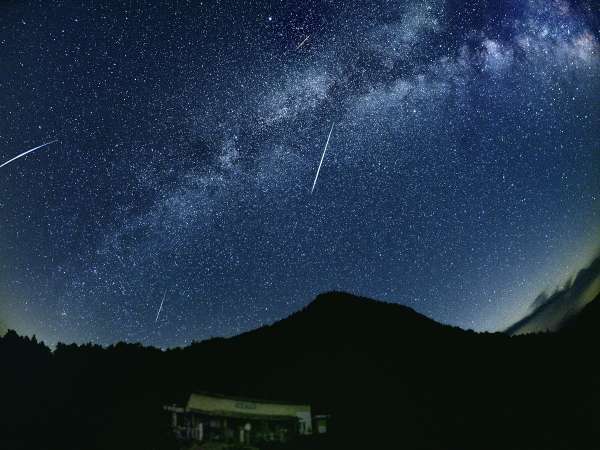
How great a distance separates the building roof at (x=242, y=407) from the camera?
22.5 meters

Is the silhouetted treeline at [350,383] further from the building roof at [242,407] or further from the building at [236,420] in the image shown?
the building roof at [242,407]

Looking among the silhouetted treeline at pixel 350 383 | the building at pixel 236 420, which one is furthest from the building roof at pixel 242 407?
the silhouetted treeline at pixel 350 383

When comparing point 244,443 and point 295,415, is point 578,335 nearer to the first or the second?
point 295,415

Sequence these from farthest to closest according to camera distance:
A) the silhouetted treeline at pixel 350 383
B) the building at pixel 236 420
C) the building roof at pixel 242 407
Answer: the silhouetted treeline at pixel 350 383 → the building roof at pixel 242 407 → the building at pixel 236 420

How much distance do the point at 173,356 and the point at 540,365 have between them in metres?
38.4

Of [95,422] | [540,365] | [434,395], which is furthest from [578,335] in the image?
[95,422]

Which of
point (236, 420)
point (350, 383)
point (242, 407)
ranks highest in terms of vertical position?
point (242, 407)

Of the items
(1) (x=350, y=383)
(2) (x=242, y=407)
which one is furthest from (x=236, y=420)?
(1) (x=350, y=383)

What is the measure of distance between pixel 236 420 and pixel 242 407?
72 centimetres

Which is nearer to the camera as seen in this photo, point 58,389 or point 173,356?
point 58,389

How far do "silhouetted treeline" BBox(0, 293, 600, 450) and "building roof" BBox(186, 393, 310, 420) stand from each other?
1866 millimetres

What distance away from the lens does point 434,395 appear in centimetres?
3803

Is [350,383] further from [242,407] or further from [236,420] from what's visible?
[236,420]

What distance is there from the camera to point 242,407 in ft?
76.9
